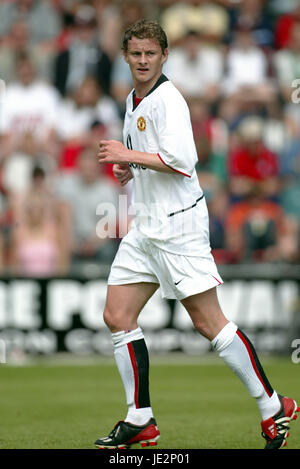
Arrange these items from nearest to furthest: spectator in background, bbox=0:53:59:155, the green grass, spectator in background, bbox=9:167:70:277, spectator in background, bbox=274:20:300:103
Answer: the green grass, spectator in background, bbox=9:167:70:277, spectator in background, bbox=0:53:59:155, spectator in background, bbox=274:20:300:103

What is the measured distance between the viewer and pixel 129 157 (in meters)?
5.40

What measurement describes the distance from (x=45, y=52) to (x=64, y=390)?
764 centimetres

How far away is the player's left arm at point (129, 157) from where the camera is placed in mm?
5406

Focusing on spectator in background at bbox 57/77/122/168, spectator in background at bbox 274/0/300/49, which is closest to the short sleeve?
spectator in background at bbox 57/77/122/168

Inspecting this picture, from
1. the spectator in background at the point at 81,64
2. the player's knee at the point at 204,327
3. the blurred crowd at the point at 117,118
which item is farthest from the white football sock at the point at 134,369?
the spectator in background at the point at 81,64

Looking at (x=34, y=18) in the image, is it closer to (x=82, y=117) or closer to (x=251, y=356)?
(x=82, y=117)

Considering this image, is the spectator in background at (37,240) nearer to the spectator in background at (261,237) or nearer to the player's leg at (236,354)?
the spectator in background at (261,237)

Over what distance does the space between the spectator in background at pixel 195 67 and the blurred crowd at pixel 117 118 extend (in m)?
0.02

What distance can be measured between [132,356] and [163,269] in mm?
591

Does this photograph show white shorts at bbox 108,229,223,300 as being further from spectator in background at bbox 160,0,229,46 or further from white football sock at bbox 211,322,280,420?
spectator in background at bbox 160,0,229,46

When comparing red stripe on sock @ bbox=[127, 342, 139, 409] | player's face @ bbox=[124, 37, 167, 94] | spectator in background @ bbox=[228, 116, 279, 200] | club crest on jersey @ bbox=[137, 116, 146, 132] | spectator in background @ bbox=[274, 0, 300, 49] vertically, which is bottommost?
red stripe on sock @ bbox=[127, 342, 139, 409]

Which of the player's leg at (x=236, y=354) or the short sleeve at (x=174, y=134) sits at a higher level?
the short sleeve at (x=174, y=134)

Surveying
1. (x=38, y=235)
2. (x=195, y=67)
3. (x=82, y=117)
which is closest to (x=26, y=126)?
(x=82, y=117)

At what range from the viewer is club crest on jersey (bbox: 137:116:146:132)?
5.60m
